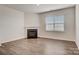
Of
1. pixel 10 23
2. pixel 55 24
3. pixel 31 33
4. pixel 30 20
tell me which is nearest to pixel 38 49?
pixel 55 24

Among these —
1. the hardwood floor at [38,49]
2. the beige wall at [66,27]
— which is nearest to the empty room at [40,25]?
the beige wall at [66,27]

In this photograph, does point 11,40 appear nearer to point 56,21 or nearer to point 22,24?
point 22,24

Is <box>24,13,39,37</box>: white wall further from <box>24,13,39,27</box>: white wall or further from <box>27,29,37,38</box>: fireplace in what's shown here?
<box>27,29,37,38</box>: fireplace

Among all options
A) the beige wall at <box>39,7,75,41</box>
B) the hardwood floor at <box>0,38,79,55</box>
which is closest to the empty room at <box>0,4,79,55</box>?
the beige wall at <box>39,7,75,41</box>

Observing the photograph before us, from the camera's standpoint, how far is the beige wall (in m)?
4.35

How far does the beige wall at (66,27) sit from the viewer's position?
171 inches

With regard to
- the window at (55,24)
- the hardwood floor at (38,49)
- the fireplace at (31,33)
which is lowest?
the hardwood floor at (38,49)

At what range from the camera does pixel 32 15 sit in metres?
4.98

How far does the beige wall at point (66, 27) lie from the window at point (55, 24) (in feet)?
0.74

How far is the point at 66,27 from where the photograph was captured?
473 cm

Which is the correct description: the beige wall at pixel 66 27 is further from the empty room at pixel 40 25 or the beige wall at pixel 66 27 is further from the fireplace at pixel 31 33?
the fireplace at pixel 31 33

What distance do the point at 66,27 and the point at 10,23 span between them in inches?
118

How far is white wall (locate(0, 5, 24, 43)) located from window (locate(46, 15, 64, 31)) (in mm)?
1641
